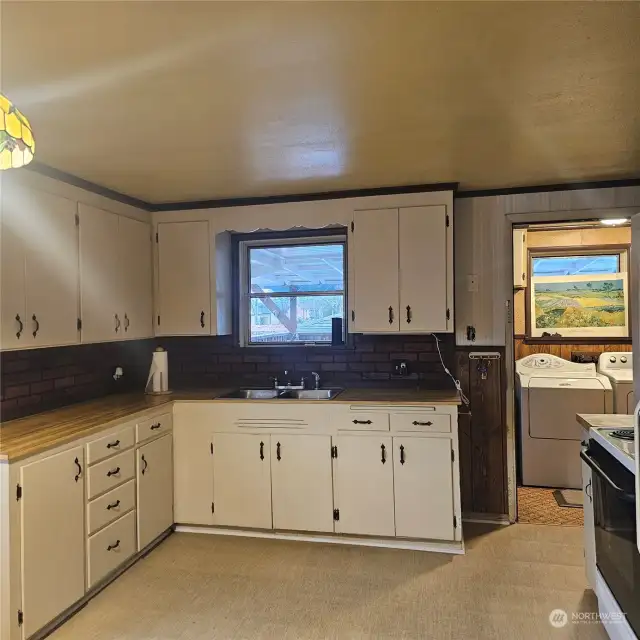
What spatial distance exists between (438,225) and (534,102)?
4.35 feet

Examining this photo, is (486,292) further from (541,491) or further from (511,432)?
(541,491)

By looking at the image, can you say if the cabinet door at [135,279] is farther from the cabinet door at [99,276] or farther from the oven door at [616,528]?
the oven door at [616,528]

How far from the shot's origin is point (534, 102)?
210 centimetres

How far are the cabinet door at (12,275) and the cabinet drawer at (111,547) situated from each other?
1.08m

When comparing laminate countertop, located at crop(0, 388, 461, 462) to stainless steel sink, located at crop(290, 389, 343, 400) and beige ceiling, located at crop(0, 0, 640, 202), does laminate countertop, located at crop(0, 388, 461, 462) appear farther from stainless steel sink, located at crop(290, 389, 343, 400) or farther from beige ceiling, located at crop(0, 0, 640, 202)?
beige ceiling, located at crop(0, 0, 640, 202)

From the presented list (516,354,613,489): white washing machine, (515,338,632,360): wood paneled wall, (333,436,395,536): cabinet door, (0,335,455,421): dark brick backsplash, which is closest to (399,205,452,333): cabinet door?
(0,335,455,421): dark brick backsplash

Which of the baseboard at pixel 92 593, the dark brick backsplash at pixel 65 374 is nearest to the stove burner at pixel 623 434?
the baseboard at pixel 92 593

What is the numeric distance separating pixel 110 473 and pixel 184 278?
1.55 m

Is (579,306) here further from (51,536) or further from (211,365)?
(51,536)

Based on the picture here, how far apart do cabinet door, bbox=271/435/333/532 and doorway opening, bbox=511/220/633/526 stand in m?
1.81

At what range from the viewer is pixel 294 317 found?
158 inches

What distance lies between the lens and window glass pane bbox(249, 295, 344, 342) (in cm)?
396

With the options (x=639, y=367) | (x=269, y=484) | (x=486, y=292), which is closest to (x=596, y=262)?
(x=486, y=292)

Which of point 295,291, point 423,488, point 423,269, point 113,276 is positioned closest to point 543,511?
point 423,488
